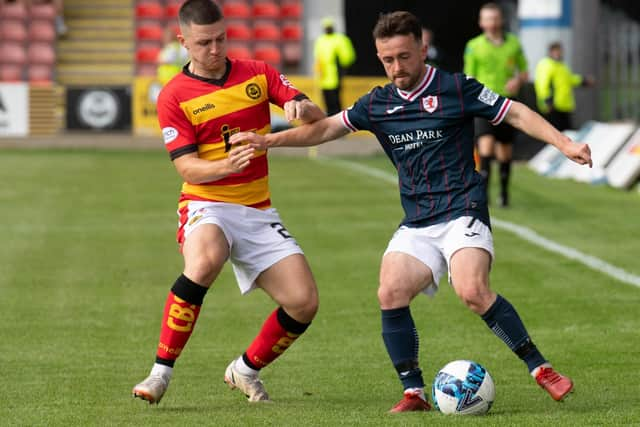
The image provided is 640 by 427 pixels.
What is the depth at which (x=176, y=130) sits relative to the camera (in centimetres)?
662

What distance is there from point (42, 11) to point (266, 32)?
5766 millimetres

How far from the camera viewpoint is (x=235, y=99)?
6719mm

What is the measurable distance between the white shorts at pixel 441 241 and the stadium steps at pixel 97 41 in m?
29.6

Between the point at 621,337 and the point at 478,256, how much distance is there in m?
2.36

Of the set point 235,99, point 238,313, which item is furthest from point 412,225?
point 238,313

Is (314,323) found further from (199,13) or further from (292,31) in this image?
(292,31)

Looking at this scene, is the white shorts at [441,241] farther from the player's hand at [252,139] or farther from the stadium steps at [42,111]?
the stadium steps at [42,111]

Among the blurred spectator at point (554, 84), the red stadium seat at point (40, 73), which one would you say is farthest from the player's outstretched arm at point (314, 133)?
the red stadium seat at point (40, 73)

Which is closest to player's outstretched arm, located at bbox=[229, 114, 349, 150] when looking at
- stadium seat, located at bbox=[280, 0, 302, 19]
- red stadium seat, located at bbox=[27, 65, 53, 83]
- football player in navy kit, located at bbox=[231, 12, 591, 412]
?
football player in navy kit, located at bbox=[231, 12, 591, 412]

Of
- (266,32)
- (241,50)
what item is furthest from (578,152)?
(266,32)

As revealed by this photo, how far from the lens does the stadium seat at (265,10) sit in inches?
1455

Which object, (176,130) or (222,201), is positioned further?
(222,201)

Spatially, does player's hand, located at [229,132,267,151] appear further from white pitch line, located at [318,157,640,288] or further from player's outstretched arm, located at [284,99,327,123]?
white pitch line, located at [318,157,640,288]

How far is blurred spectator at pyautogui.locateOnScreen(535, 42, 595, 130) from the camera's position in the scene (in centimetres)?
2486
